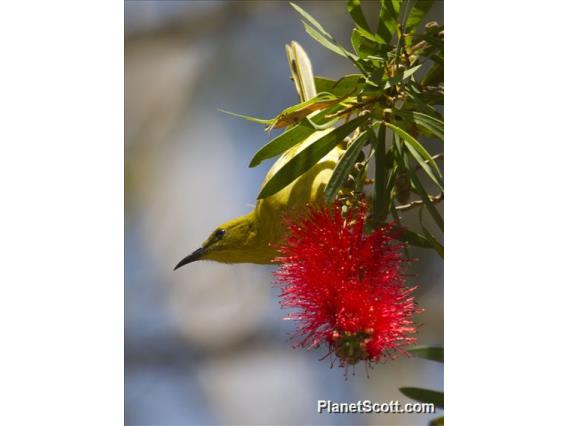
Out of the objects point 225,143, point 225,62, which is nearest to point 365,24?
point 225,143

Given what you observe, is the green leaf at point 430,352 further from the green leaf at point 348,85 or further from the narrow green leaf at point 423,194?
the green leaf at point 348,85

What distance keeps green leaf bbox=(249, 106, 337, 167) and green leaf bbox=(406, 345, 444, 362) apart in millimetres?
283

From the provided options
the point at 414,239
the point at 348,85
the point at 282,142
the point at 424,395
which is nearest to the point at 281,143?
the point at 282,142

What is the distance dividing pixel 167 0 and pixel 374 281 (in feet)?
2.39

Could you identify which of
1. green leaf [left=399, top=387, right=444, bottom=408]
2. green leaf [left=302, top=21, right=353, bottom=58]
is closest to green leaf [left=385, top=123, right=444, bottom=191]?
green leaf [left=302, top=21, right=353, bottom=58]

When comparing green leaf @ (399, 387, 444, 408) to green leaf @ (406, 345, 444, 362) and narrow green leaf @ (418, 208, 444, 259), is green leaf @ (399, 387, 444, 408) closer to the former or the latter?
green leaf @ (406, 345, 444, 362)

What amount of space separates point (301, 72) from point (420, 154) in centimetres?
23

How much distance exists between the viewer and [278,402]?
4.30 feet

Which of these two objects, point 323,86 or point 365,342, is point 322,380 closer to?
point 365,342

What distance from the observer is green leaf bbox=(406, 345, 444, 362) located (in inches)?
36.0

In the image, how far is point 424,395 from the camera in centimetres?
95

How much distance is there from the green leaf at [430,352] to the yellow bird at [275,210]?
23 cm

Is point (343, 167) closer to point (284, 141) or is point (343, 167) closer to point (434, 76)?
point (284, 141)
